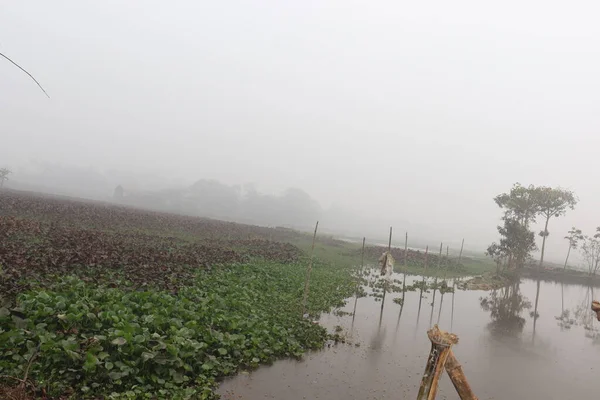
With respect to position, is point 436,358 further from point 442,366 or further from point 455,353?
point 455,353

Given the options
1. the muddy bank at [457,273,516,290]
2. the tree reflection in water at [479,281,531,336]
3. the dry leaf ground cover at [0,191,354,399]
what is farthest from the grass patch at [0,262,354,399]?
the muddy bank at [457,273,516,290]

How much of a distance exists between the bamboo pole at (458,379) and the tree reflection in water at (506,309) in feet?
46.8

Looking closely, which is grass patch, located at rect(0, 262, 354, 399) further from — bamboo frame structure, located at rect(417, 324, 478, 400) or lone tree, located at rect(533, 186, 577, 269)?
lone tree, located at rect(533, 186, 577, 269)

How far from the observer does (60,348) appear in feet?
20.9

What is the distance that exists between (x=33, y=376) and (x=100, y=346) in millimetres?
1080

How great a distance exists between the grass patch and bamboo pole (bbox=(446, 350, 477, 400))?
Result: 4.94m

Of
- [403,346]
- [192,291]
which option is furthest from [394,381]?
[192,291]

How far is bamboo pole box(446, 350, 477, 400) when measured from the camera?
3713 millimetres

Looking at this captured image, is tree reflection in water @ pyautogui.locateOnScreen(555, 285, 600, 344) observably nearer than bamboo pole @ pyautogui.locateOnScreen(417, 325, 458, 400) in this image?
No

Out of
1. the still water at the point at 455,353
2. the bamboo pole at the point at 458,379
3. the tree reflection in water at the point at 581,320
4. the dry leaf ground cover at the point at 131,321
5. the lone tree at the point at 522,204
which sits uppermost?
the lone tree at the point at 522,204

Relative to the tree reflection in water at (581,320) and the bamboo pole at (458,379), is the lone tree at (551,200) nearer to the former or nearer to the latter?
the tree reflection in water at (581,320)

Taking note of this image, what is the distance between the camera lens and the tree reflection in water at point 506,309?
16.3 meters

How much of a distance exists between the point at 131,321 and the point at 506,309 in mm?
22339

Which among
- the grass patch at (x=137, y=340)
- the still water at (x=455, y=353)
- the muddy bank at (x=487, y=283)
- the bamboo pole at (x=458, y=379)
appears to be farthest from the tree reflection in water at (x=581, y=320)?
the bamboo pole at (x=458, y=379)
